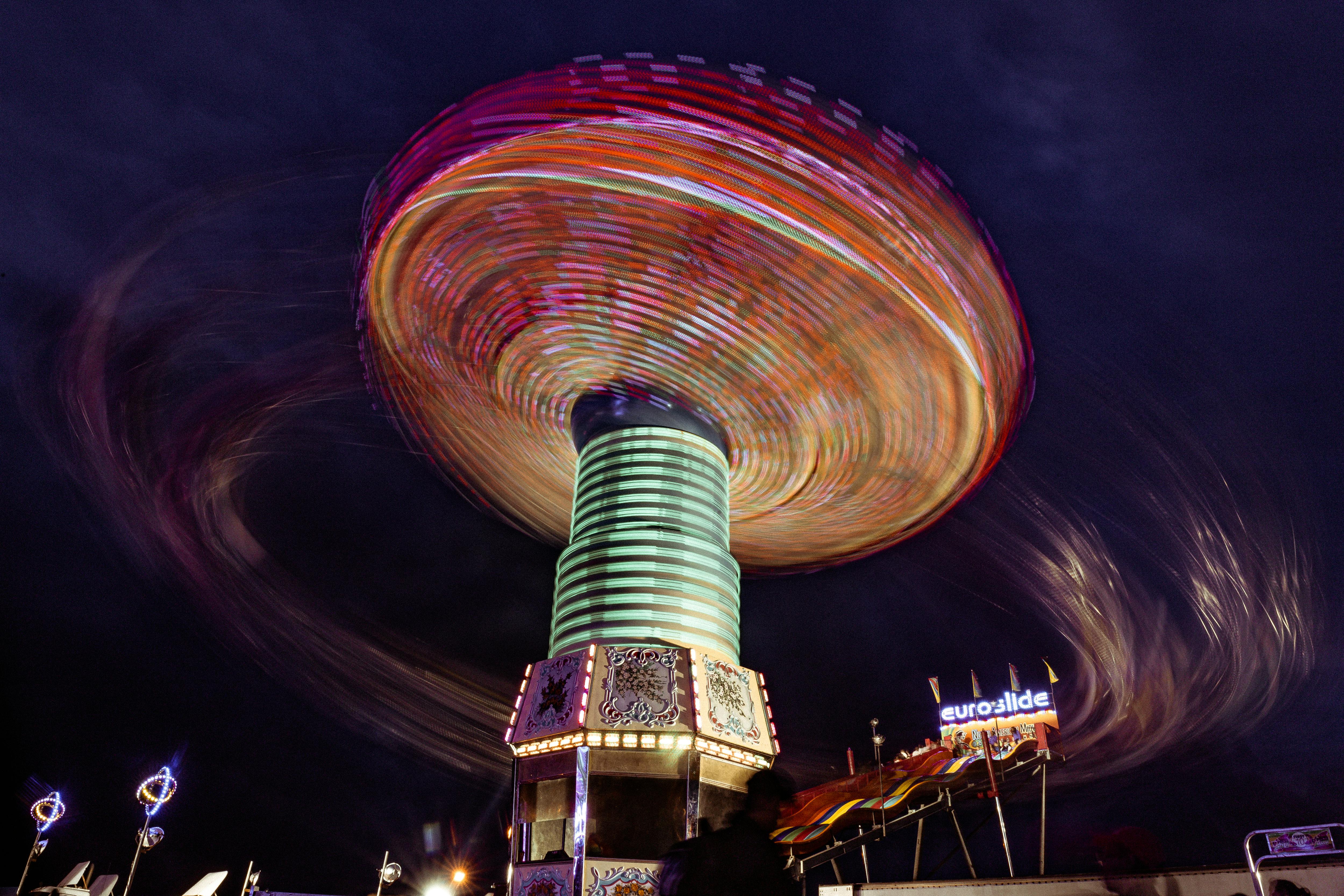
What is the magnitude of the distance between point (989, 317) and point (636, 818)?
55.9 ft

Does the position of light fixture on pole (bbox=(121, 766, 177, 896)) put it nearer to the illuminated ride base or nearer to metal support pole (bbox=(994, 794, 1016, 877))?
the illuminated ride base

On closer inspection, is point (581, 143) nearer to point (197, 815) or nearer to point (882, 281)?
point (882, 281)

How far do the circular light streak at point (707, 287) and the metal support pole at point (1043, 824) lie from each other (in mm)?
9187

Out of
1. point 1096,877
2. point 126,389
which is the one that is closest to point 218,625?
point 126,389

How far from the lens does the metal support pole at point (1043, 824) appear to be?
834 inches

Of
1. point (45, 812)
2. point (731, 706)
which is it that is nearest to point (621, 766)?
point (731, 706)

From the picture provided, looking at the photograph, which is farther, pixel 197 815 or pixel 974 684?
pixel 197 815

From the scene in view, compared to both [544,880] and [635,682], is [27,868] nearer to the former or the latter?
[544,880]

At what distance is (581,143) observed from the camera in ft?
72.2

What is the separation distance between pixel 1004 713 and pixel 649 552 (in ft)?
94.5

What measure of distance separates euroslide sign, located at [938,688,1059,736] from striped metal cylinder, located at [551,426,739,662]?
2340 centimetres

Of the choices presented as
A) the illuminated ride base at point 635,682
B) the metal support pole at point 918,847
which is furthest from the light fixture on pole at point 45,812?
the metal support pole at point 918,847

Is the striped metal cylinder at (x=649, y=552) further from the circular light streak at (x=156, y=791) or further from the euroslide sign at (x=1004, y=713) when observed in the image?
the euroslide sign at (x=1004, y=713)

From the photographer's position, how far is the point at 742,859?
19.5ft
